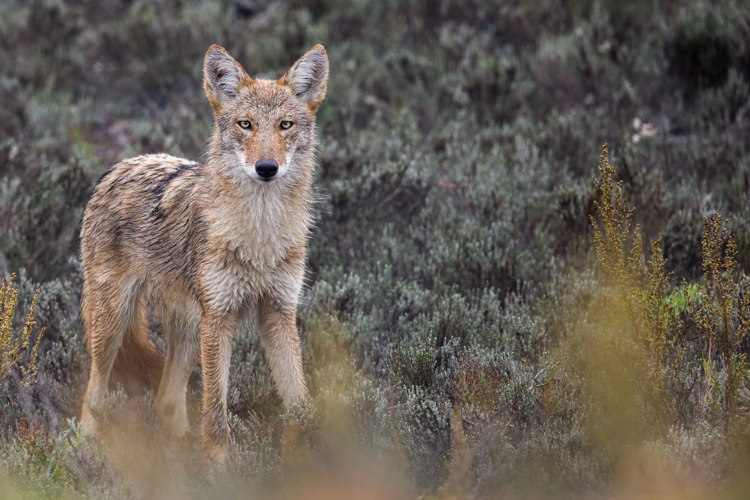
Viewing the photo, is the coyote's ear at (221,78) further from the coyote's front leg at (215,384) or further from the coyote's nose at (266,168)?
the coyote's front leg at (215,384)

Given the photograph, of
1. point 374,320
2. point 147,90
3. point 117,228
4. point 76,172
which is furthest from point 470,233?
point 147,90

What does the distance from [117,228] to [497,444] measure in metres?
2.71

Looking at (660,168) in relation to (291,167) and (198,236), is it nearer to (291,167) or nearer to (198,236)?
(291,167)

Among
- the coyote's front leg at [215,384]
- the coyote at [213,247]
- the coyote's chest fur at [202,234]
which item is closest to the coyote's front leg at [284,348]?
the coyote at [213,247]

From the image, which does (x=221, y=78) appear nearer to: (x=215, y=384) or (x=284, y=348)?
(x=284, y=348)

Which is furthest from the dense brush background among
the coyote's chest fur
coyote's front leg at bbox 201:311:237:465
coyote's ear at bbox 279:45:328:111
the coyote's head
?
coyote's ear at bbox 279:45:328:111

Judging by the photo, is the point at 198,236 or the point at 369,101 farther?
the point at 369,101

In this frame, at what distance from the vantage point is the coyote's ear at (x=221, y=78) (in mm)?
4191

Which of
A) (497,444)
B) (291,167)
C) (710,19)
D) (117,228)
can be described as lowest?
(497,444)

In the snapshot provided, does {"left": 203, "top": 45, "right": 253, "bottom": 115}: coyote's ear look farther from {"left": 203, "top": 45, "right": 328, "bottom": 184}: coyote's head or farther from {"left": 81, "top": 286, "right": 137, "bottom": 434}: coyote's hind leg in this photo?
{"left": 81, "top": 286, "right": 137, "bottom": 434}: coyote's hind leg

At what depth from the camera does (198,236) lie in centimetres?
404

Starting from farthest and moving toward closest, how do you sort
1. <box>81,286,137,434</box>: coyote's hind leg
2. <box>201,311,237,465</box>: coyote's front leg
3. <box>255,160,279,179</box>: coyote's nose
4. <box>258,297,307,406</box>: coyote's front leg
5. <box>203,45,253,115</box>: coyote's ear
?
<box>81,286,137,434</box>: coyote's hind leg
<box>203,45,253,115</box>: coyote's ear
<box>258,297,307,406</box>: coyote's front leg
<box>201,311,237,465</box>: coyote's front leg
<box>255,160,279,179</box>: coyote's nose

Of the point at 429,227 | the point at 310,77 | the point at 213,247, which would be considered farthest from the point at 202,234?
the point at 429,227

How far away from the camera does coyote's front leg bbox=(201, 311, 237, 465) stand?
12.5 ft
